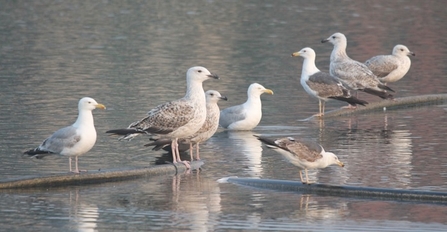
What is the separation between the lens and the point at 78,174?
12859 mm

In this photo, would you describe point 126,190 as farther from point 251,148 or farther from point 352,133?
point 352,133

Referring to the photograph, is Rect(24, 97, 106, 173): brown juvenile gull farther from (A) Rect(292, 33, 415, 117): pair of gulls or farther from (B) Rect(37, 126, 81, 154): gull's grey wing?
(A) Rect(292, 33, 415, 117): pair of gulls

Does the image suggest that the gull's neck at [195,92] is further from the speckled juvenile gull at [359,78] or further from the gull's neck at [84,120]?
the speckled juvenile gull at [359,78]

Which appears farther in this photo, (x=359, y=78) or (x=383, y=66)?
(x=383, y=66)

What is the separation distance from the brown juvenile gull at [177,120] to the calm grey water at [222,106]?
0.48m

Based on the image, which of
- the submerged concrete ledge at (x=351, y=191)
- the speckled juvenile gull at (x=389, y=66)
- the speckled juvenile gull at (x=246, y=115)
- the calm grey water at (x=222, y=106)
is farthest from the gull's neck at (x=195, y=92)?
the speckled juvenile gull at (x=389, y=66)

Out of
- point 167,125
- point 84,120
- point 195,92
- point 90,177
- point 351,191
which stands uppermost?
point 195,92

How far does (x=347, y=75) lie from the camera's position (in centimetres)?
1956

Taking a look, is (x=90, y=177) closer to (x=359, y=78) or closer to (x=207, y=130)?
(x=207, y=130)

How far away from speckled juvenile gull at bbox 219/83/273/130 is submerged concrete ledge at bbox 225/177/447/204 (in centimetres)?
400

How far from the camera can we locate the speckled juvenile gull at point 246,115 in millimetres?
16906

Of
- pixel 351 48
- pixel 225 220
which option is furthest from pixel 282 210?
pixel 351 48

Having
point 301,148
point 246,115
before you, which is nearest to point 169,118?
point 301,148

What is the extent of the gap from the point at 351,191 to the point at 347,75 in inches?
297
